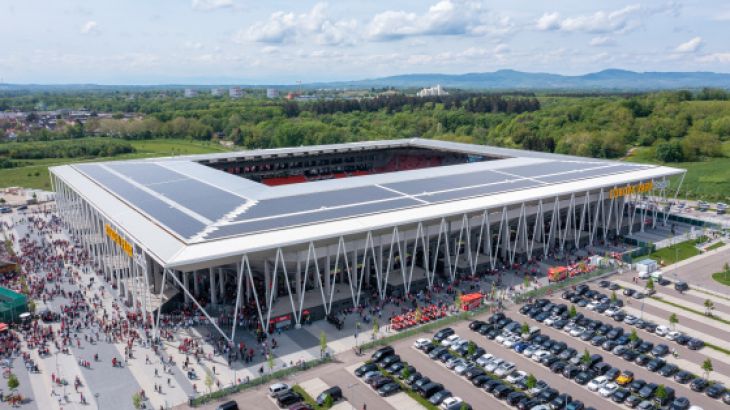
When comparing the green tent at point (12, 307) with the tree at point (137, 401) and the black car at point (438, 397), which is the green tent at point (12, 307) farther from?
the black car at point (438, 397)

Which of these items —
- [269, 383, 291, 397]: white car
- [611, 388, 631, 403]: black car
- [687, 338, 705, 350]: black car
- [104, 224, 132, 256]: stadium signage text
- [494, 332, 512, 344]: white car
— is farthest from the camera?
[104, 224, 132, 256]: stadium signage text

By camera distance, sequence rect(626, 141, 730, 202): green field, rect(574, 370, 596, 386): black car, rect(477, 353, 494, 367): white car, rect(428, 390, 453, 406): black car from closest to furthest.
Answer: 1. rect(428, 390, 453, 406): black car
2. rect(574, 370, 596, 386): black car
3. rect(477, 353, 494, 367): white car
4. rect(626, 141, 730, 202): green field

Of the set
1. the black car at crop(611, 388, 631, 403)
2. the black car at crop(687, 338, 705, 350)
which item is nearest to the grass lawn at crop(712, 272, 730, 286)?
the black car at crop(687, 338, 705, 350)

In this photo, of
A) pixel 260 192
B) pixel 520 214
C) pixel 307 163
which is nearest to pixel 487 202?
pixel 520 214

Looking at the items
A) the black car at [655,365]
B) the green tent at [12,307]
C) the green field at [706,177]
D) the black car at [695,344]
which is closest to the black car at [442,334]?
the black car at [655,365]

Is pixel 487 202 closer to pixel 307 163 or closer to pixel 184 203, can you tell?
pixel 184 203

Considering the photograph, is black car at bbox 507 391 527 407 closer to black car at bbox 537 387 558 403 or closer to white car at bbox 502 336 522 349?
black car at bbox 537 387 558 403

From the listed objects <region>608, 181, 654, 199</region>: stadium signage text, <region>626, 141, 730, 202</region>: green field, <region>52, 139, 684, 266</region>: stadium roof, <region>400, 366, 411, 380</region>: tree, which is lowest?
<region>400, 366, 411, 380</region>: tree

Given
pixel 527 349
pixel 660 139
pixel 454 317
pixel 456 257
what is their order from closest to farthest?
pixel 527 349 → pixel 454 317 → pixel 456 257 → pixel 660 139
